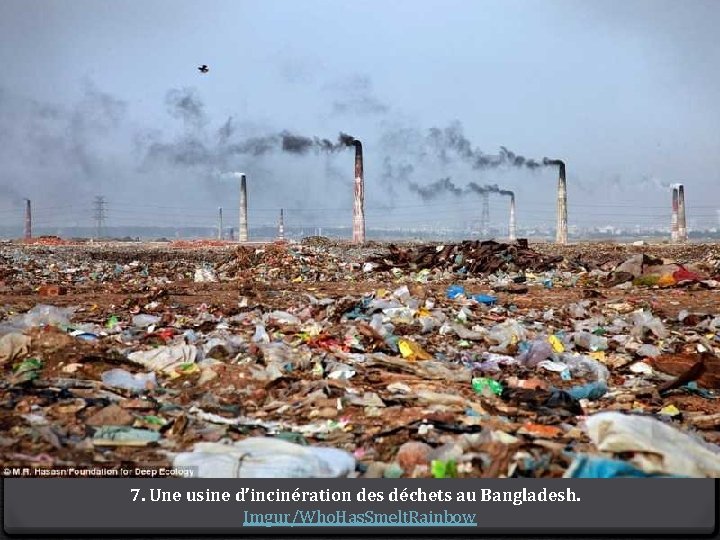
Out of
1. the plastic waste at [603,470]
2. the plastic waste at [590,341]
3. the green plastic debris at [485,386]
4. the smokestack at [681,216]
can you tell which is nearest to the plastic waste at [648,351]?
the plastic waste at [590,341]

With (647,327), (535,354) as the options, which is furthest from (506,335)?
(647,327)

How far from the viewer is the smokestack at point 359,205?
21094mm

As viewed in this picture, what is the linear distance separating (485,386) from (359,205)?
17.5m

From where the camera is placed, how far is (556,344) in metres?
5.31

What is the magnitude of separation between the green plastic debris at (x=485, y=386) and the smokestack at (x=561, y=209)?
2261cm

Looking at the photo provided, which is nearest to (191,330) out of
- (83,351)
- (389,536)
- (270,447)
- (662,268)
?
(83,351)

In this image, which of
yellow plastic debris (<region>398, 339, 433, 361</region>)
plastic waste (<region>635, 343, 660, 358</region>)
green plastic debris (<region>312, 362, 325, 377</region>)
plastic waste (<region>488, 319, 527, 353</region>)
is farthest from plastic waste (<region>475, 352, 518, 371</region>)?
green plastic debris (<region>312, 362, 325, 377</region>)

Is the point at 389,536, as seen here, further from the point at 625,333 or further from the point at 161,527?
the point at 625,333

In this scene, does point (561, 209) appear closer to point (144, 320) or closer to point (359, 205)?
point (359, 205)

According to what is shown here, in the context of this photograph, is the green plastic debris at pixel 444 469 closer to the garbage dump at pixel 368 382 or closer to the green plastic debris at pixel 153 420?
the garbage dump at pixel 368 382

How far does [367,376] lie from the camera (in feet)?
13.7

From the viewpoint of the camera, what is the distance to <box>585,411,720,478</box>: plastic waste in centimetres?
235

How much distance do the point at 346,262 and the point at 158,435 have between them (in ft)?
33.4

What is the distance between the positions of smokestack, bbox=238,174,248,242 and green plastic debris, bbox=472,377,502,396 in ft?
75.4
